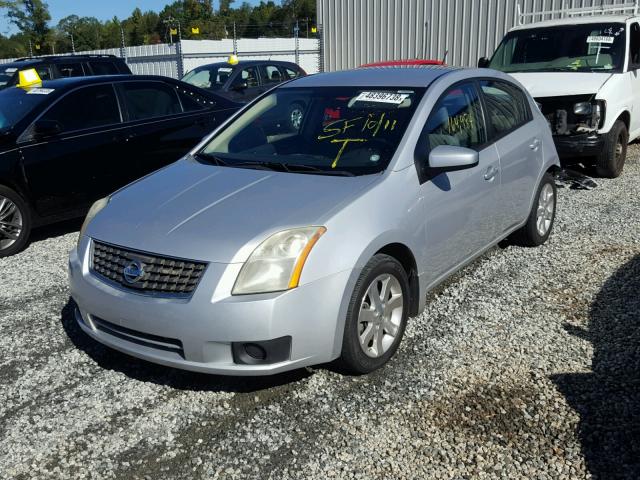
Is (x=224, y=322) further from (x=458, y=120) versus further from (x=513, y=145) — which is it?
(x=513, y=145)

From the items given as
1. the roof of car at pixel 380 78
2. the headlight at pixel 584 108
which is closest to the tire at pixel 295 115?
the roof of car at pixel 380 78

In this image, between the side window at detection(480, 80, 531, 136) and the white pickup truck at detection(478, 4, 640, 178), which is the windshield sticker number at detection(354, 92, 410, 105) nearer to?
the side window at detection(480, 80, 531, 136)

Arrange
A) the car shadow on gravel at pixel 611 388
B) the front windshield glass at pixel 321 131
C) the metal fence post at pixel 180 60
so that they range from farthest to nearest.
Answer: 1. the metal fence post at pixel 180 60
2. the front windshield glass at pixel 321 131
3. the car shadow on gravel at pixel 611 388

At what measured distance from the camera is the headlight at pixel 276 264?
2928mm

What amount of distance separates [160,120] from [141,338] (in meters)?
4.20

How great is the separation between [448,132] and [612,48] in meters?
5.57

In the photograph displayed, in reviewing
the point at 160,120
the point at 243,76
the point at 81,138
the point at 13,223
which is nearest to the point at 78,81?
Result: the point at 81,138

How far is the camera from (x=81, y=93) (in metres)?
6.40

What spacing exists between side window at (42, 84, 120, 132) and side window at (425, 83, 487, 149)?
383cm

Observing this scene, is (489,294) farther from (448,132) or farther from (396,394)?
(396,394)

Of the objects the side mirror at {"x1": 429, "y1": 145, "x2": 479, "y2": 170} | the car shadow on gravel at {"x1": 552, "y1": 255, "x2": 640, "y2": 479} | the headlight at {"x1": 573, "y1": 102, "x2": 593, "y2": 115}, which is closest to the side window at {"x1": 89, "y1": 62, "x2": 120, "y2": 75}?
the headlight at {"x1": 573, "y1": 102, "x2": 593, "y2": 115}

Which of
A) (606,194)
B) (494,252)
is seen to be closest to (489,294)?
(494,252)

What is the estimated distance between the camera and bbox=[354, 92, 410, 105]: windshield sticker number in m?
4.03

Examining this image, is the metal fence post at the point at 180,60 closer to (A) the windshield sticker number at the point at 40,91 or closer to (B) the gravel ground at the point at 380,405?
(A) the windshield sticker number at the point at 40,91
